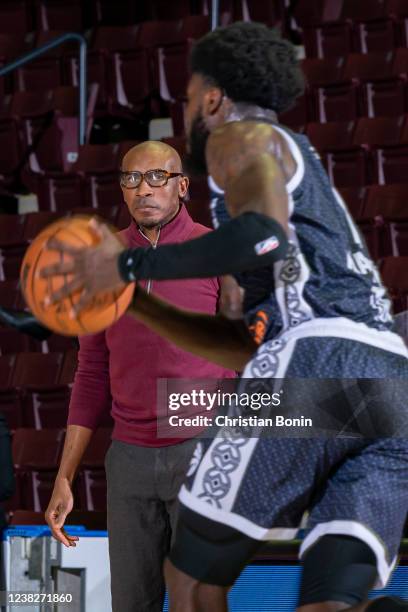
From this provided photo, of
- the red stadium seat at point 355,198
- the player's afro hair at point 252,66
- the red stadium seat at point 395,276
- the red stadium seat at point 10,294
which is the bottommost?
the red stadium seat at point 10,294

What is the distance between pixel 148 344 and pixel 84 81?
A: 18.4ft

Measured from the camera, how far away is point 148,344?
3488 mm

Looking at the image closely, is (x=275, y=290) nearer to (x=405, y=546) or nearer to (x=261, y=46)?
(x=261, y=46)

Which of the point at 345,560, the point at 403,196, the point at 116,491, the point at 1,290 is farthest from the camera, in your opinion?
the point at 1,290

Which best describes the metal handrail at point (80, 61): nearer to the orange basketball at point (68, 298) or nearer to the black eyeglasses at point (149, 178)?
the black eyeglasses at point (149, 178)

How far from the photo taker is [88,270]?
7.79 ft

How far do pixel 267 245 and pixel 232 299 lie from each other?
44cm

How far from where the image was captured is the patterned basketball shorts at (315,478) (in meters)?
2.30

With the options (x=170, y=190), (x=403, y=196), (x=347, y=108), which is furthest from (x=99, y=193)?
(x=170, y=190)

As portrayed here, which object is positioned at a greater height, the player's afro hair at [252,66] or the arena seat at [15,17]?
the player's afro hair at [252,66]

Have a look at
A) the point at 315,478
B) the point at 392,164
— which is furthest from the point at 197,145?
the point at 392,164

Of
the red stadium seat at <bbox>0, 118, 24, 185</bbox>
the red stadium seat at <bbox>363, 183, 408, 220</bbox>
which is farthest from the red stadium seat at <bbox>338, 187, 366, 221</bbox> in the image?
the red stadium seat at <bbox>0, 118, 24, 185</bbox>

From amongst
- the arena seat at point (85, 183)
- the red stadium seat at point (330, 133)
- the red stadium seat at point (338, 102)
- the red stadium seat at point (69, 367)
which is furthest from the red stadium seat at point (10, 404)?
the red stadium seat at point (338, 102)

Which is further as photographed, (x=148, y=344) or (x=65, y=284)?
(x=148, y=344)
